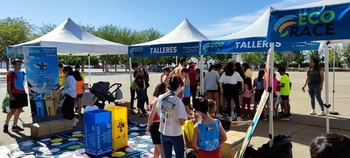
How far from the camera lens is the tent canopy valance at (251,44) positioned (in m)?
6.00

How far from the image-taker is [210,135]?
2727 mm

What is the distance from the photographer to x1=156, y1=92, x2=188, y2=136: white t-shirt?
9.72 feet

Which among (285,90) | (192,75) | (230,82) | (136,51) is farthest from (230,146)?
(136,51)

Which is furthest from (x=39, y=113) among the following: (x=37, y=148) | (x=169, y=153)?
(x=169, y=153)

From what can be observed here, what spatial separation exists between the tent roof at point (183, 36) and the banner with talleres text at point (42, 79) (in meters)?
3.41

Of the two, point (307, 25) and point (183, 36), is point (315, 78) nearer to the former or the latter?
point (183, 36)

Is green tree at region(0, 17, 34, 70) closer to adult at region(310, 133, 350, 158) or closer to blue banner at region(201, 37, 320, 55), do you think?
blue banner at region(201, 37, 320, 55)

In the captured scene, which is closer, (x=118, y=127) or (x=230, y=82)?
(x=118, y=127)

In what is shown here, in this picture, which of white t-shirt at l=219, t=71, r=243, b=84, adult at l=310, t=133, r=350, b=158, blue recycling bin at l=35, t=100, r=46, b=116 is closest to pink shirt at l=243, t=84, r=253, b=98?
white t-shirt at l=219, t=71, r=243, b=84

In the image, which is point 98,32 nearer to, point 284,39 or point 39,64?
point 39,64

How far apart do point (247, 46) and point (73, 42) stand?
5.78 meters

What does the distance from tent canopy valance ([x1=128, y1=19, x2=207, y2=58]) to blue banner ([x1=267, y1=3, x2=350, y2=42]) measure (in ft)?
14.9

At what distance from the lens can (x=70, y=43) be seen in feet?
27.0

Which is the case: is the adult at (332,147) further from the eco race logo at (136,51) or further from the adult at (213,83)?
A: the eco race logo at (136,51)
